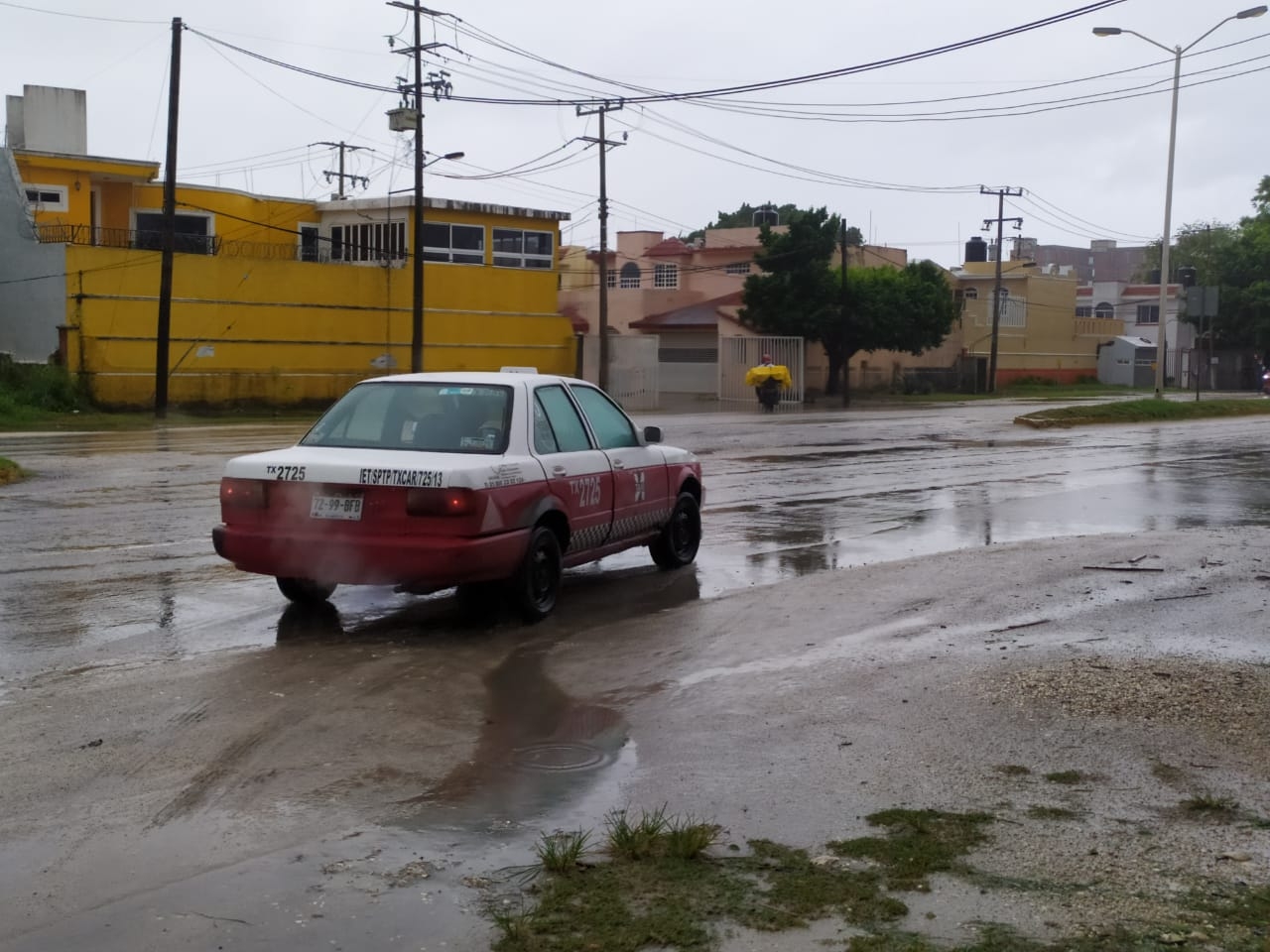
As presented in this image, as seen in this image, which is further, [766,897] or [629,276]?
[629,276]

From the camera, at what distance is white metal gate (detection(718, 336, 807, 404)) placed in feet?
176

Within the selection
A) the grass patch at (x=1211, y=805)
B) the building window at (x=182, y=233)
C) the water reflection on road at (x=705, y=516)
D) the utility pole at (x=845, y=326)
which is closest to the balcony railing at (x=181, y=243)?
the building window at (x=182, y=233)

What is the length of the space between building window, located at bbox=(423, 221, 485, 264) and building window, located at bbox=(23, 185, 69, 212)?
10.9 m

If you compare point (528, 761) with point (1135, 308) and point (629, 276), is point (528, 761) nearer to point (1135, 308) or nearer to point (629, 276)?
point (629, 276)

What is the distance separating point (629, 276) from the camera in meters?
71.5

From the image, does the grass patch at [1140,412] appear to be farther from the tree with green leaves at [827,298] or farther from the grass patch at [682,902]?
the grass patch at [682,902]

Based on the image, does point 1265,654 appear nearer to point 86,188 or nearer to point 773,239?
point 86,188

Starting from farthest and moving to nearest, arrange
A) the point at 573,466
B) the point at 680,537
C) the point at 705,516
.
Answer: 1. the point at 705,516
2. the point at 680,537
3. the point at 573,466

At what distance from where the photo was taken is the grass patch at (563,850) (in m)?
4.61

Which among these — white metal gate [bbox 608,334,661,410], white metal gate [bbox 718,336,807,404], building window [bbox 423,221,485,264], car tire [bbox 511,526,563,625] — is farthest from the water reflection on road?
white metal gate [bbox 718,336,807,404]

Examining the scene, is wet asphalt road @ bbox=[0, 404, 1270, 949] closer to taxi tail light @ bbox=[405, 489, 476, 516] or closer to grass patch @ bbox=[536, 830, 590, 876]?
grass patch @ bbox=[536, 830, 590, 876]

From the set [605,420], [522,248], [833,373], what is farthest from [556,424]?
[833,373]

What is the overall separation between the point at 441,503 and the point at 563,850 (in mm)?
3678

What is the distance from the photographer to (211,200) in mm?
45500
